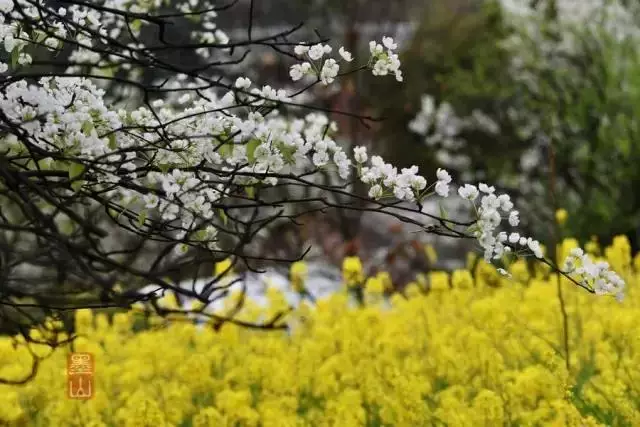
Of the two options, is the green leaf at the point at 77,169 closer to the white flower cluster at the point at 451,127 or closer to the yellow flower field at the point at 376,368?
the yellow flower field at the point at 376,368

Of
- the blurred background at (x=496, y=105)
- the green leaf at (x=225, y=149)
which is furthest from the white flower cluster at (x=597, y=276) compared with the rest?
the blurred background at (x=496, y=105)

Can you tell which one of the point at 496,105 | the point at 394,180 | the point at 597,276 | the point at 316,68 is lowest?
the point at 597,276

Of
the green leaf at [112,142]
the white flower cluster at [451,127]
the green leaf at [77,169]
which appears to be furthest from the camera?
the white flower cluster at [451,127]

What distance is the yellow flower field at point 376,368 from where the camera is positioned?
365 centimetres

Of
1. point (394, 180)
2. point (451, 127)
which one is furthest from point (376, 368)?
point (451, 127)

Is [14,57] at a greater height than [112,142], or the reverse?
[14,57]

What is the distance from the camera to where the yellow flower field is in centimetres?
365

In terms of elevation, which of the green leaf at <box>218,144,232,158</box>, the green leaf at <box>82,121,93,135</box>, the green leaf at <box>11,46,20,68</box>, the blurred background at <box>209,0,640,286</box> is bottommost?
the green leaf at <box>82,121,93,135</box>

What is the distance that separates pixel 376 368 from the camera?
14.2ft

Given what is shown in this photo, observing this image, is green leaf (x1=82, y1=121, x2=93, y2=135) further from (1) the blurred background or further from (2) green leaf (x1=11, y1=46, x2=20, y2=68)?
(1) the blurred background

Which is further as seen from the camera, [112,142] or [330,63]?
[330,63]

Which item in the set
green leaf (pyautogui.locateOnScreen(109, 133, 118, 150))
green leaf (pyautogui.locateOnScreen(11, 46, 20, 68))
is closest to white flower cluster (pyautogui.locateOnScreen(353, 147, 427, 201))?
green leaf (pyautogui.locateOnScreen(109, 133, 118, 150))

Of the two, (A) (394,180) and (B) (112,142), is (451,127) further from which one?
(B) (112,142)

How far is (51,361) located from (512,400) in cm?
225
